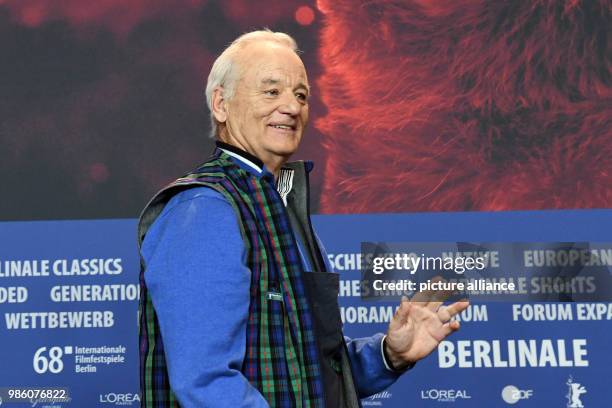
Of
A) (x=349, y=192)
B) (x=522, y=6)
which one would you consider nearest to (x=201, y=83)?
(x=349, y=192)

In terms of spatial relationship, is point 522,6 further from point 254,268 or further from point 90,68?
point 254,268

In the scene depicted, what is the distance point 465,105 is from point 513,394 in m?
1.06

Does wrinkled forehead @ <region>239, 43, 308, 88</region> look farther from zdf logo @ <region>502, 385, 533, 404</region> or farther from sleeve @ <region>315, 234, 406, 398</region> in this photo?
zdf logo @ <region>502, 385, 533, 404</region>

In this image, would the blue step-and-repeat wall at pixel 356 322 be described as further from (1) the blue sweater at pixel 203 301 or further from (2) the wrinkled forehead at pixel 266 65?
(1) the blue sweater at pixel 203 301

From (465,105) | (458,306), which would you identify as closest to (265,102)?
(458,306)

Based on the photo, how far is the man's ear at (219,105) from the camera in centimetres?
148

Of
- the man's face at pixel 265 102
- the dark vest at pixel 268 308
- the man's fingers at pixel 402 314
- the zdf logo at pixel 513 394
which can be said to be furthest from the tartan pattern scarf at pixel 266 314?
the zdf logo at pixel 513 394

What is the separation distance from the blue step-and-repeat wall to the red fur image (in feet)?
0.54

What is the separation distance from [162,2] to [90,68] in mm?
386

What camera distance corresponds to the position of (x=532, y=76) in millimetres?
3154

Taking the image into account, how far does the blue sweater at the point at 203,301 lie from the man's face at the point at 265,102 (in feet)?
0.79

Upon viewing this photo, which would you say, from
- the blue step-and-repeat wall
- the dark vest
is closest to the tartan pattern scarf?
the dark vest

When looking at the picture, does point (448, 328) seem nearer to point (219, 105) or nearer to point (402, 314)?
point (402, 314)

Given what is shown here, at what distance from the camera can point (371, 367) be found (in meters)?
1.59
